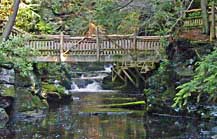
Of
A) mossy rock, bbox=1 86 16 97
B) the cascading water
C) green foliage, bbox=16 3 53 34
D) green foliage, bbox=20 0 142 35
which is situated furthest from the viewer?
the cascading water

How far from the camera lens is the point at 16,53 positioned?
49.5 feet

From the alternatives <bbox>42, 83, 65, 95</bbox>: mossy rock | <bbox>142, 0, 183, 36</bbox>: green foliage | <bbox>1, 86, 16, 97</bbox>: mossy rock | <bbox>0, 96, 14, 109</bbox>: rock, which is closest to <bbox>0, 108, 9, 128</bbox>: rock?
<bbox>0, 96, 14, 109</bbox>: rock

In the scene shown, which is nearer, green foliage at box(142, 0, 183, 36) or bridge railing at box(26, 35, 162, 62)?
green foliage at box(142, 0, 183, 36)

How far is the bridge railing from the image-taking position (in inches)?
713

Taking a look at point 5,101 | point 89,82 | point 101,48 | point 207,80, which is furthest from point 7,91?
point 89,82

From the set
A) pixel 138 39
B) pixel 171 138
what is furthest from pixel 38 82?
pixel 171 138

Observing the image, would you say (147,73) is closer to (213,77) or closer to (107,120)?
(107,120)

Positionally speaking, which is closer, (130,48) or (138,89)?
(130,48)

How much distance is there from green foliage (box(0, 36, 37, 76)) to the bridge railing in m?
2.75

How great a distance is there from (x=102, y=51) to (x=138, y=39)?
150 centimetres

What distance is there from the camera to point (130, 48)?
59.5 ft

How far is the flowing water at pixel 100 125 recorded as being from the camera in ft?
44.5

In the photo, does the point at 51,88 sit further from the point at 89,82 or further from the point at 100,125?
the point at 100,125

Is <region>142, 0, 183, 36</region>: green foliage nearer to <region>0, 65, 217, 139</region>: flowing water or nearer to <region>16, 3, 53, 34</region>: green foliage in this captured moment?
<region>0, 65, 217, 139</region>: flowing water
